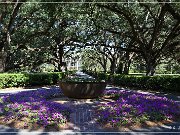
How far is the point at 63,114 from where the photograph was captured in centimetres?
914

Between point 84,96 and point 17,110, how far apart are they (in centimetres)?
383

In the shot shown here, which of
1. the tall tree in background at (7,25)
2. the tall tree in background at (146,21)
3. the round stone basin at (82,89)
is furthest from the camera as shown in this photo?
the tall tree in background at (7,25)

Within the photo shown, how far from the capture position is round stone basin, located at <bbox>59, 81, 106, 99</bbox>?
12641 mm

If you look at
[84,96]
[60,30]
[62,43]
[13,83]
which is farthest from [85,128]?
[62,43]

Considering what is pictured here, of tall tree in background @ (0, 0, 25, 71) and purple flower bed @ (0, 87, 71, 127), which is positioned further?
tall tree in background @ (0, 0, 25, 71)

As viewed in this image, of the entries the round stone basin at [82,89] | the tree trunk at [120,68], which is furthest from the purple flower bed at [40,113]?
the tree trunk at [120,68]

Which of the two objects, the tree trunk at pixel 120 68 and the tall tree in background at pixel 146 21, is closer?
the tall tree in background at pixel 146 21

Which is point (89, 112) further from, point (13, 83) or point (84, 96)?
point (13, 83)

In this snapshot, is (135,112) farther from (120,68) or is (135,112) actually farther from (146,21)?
(120,68)

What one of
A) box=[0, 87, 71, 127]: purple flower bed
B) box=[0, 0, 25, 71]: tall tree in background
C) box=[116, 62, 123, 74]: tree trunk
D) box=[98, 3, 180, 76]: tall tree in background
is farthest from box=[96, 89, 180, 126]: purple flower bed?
box=[116, 62, 123, 74]: tree trunk

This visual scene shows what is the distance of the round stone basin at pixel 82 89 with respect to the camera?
12641mm

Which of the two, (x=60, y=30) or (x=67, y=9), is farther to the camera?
(x=60, y=30)

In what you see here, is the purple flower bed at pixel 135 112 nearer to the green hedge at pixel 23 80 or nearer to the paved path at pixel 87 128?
the paved path at pixel 87 128

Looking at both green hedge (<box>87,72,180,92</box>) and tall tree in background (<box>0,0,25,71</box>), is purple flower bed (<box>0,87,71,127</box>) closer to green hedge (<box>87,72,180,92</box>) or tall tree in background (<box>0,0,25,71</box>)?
green hedge (<box>87,72,180,92</box>)
